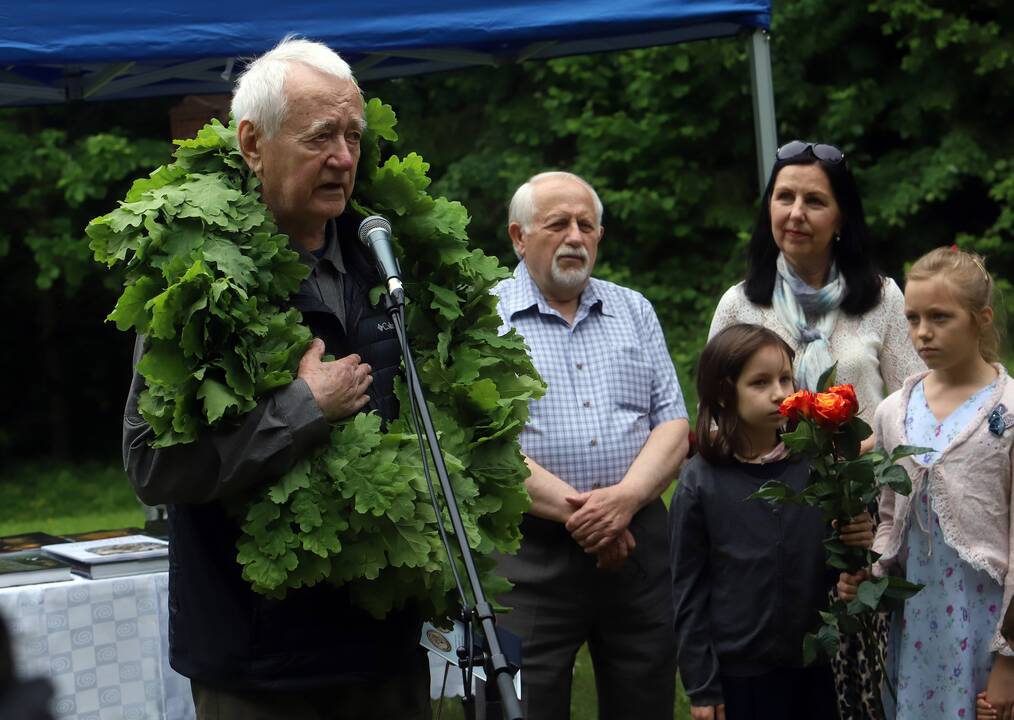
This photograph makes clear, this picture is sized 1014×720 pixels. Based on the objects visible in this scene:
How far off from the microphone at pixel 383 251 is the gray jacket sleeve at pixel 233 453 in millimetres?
269

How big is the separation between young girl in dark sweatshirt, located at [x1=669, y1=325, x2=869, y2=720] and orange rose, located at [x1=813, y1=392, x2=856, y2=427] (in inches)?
21.1

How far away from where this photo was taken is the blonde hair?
3430 mm

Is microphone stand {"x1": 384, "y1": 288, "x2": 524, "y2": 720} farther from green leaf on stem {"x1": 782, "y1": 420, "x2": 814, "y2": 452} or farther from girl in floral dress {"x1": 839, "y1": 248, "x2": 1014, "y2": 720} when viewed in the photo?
girl in floral dress {"x1": 839, "y1": 248, "x2": 1014, "y2": 720}

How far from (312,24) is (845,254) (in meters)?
1.92

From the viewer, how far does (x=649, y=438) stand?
13.2 ft

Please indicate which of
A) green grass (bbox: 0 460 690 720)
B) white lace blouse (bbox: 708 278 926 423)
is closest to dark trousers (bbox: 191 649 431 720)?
white lace blouse (bbox: 708 278 926 423)

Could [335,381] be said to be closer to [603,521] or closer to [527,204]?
[603,521]

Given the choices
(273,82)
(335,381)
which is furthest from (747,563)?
(273,82)

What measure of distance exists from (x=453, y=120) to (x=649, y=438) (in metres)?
9.98

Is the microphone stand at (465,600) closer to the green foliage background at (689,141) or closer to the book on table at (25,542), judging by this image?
the book on table at (25,542)

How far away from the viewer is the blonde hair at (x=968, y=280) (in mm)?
3430

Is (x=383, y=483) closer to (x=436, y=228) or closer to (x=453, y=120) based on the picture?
(x=436, y=228)

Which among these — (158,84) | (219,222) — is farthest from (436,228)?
(158,84)

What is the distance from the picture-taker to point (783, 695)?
11.6 feet
